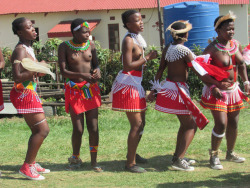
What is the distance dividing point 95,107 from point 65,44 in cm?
91

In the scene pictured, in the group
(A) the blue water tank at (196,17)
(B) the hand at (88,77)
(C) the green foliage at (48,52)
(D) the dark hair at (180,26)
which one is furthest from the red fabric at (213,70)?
(A) the blue water tank at (196,17)

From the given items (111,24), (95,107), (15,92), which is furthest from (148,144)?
(111,24)

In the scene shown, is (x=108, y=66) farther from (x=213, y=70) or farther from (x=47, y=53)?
(x=213, y=70)

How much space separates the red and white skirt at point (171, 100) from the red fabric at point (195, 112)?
43 mm

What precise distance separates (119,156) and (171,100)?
134 cm

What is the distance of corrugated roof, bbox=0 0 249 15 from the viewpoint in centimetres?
2375

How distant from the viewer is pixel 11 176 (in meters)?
5.32

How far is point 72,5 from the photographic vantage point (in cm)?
2467

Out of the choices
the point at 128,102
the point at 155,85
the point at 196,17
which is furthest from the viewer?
the point at 196,17

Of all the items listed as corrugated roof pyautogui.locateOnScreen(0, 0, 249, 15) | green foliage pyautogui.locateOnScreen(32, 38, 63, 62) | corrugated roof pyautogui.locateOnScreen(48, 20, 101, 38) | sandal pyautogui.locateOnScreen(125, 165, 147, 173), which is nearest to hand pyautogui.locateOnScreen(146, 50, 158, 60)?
sandal pyautogui.locateOnScreen(125, 165, 147, 173)

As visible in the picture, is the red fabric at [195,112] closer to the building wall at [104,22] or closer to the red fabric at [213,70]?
the red fabric at [213,70]

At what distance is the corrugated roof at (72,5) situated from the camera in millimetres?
23750

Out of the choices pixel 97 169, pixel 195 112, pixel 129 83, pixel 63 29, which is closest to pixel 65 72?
pixel 129 83

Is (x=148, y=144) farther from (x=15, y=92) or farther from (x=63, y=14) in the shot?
(x=63, y=14)
